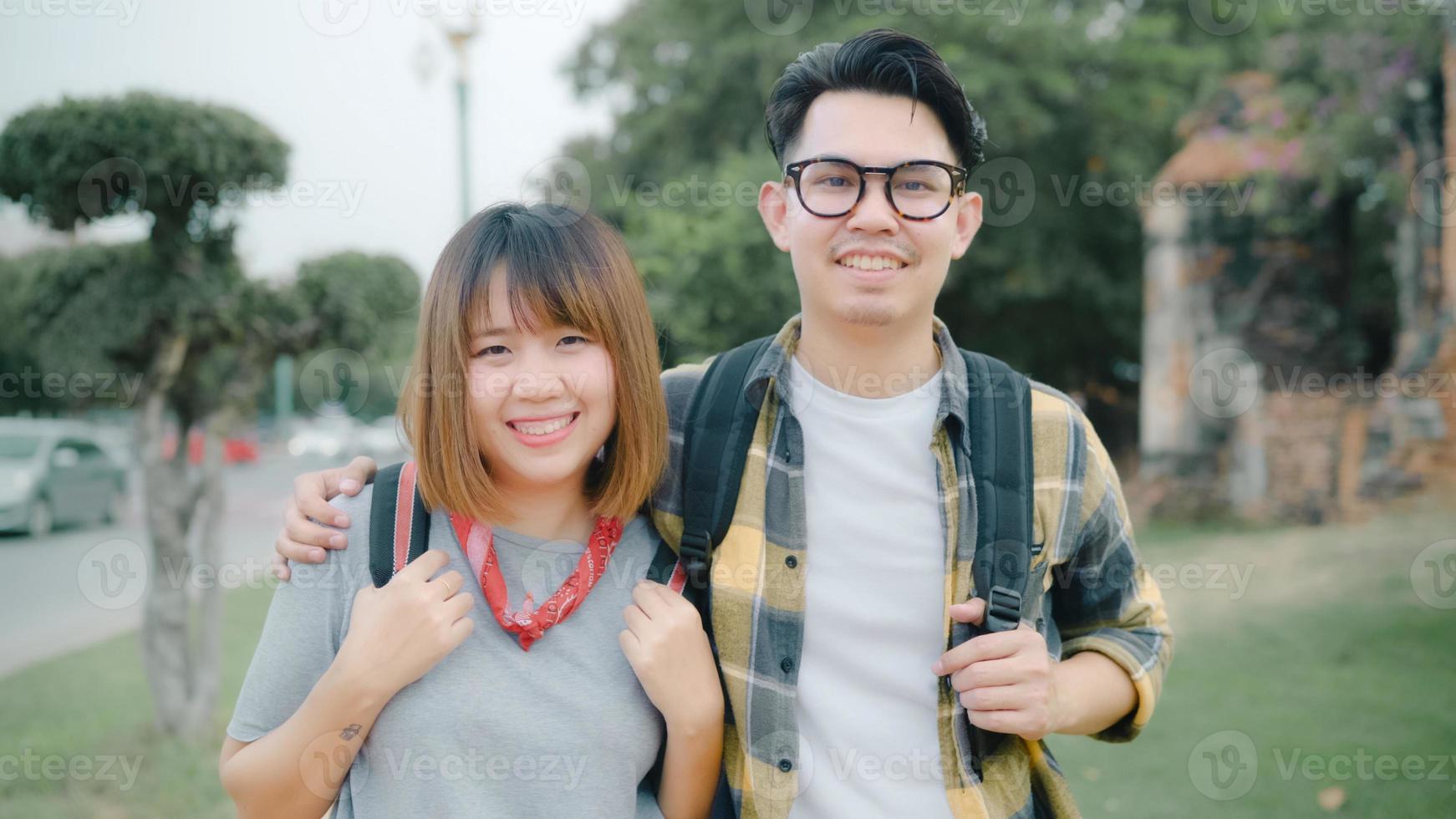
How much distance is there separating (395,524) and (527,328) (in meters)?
0.44

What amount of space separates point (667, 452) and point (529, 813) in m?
0.77

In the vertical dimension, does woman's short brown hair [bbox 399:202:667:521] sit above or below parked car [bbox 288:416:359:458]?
above

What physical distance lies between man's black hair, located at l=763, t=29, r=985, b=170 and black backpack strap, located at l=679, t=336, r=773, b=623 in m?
0.55

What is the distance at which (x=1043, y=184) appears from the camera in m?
12.5

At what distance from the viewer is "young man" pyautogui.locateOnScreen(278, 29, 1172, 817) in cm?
193

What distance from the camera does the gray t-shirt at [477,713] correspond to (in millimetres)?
1725

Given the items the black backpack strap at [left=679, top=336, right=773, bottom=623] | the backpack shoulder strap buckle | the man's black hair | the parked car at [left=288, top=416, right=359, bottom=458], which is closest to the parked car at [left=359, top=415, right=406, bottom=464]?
the parked car at [left=288, top=416, right=359, bottom=458]

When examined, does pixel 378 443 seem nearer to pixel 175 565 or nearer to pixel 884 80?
pixel 175 565

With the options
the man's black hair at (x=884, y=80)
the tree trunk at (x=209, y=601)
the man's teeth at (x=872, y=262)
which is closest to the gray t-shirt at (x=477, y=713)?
the man's teeth at (x=872, y=262)

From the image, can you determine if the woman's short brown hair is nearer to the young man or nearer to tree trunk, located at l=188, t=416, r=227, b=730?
the young man

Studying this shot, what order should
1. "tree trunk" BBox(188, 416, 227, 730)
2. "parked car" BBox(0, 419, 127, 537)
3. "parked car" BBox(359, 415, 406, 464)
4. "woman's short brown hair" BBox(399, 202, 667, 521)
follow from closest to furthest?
"woman's short brown hair" BBox(399, 202, 667, 521)
"tree trunk" BBox(188, 416, 227, 730)
"parked car" BBox(0, 419, 127, 537)
"parked car" BBox(359, 415, 406, 464)

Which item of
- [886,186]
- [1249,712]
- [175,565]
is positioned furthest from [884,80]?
[1249,712]

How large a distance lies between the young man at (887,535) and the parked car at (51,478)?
41.9ft

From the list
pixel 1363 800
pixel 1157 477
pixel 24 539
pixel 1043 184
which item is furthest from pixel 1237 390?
pixel 24 539
